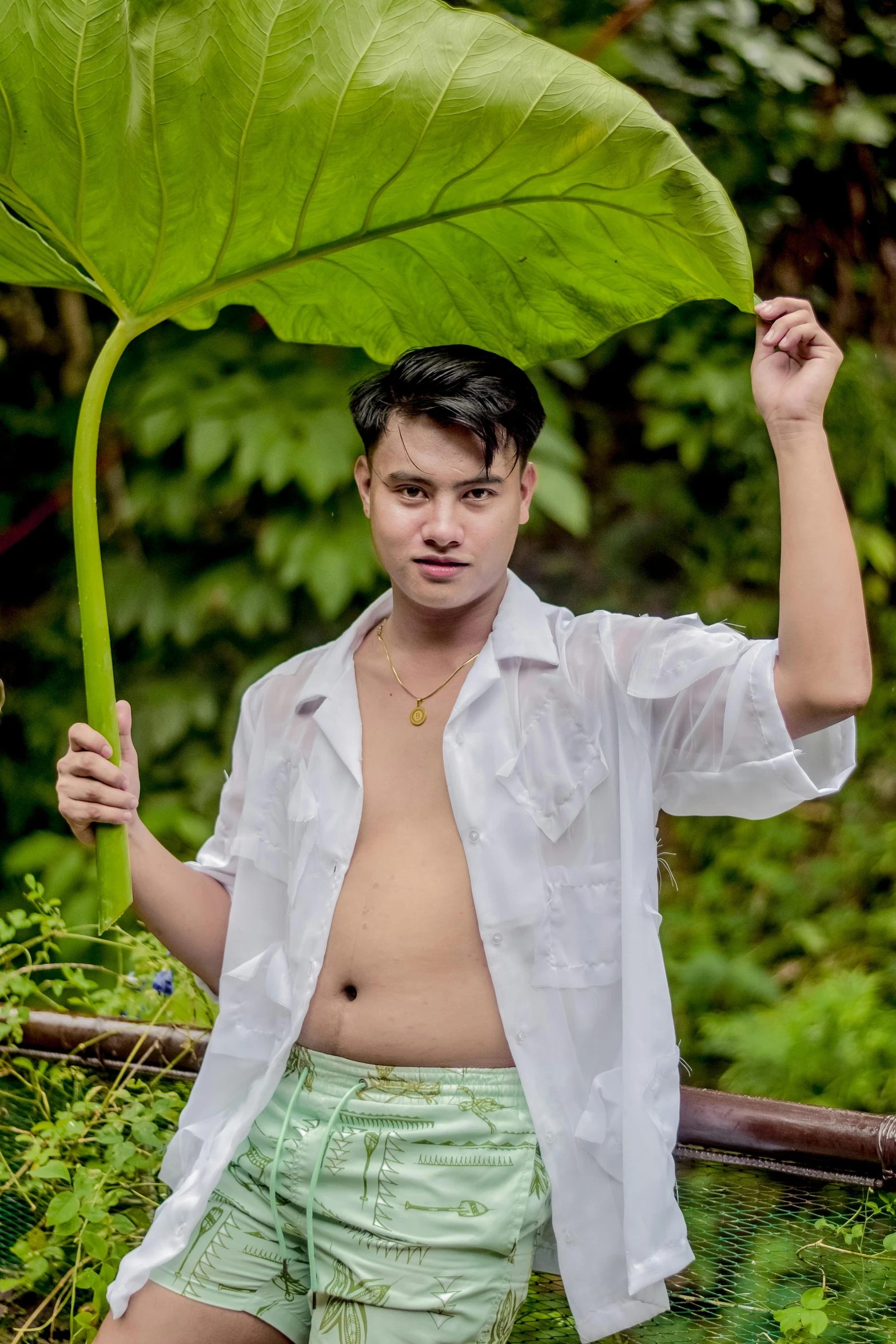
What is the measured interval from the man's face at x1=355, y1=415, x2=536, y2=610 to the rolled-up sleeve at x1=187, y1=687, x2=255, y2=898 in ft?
1.29

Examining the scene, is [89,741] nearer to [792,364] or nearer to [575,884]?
[575,884]

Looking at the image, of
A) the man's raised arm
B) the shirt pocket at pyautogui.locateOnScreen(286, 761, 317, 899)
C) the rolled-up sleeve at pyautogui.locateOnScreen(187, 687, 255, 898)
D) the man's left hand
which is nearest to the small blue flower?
the rolled-up sleeve at pyautogui.locateOnScreen(187, 687, 255, 898)

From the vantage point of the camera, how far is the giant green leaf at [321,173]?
1.33 meters

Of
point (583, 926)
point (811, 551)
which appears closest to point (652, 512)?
point (583, 926)

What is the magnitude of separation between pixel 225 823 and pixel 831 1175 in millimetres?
934

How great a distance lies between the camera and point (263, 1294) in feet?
5.30

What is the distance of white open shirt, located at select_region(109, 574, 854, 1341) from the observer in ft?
5.00

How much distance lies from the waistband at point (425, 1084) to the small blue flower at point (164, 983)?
684mm

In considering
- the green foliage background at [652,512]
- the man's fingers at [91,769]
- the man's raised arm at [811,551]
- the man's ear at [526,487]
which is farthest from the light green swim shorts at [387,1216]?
the green foliage background at [652,512]

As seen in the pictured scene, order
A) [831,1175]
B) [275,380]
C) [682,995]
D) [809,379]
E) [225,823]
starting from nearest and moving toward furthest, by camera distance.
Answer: [809,379], [831,1175], [225,823], [275,380], [682,995]

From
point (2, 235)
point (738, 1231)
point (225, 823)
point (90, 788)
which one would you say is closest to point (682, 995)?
point (738, 1231)

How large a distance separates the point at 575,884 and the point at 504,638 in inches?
12.9

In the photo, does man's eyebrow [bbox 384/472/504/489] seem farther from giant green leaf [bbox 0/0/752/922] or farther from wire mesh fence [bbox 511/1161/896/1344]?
wire mesh fence [bbox 511/1161/896/1344]

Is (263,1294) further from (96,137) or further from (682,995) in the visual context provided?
(682,995)
